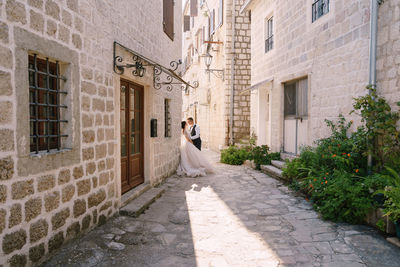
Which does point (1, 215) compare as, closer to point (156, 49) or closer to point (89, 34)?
point (89, 34)

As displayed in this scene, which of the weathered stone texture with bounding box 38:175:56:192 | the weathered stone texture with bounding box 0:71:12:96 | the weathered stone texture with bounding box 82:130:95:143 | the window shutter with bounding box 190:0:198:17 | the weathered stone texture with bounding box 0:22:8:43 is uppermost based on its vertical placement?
the window shutter with bounding box 190:0:198:17

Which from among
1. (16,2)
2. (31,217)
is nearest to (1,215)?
(31,217)

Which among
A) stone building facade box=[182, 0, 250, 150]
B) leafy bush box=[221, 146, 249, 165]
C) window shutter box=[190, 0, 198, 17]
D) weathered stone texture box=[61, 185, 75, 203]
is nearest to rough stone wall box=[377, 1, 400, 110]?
weathered stone texture box=[61, 185, 75, 203]

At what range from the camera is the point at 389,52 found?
4.23m

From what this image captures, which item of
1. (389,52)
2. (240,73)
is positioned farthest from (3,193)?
(240,73)

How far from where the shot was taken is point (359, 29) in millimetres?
4898

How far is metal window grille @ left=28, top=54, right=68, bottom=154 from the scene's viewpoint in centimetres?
272

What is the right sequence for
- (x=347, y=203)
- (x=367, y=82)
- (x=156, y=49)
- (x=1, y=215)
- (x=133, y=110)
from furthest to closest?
1. (x=156, y=49)
2. (x=133, y=110)
3. (x=367, y=82)
4. (x=347, y=203)
5. (x=1, y=215)

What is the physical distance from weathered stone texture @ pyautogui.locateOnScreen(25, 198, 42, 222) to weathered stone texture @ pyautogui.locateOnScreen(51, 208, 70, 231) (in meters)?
0.26

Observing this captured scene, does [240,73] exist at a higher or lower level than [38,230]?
higher

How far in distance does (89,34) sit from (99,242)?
2.43 meters

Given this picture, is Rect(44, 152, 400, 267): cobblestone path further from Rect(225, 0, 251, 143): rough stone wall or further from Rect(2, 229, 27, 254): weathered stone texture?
Rect(225, 0, 251, 143): rough stone wall

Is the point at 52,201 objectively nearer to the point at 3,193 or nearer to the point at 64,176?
the point at 64,176

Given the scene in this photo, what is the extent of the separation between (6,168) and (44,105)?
714 millimetres
